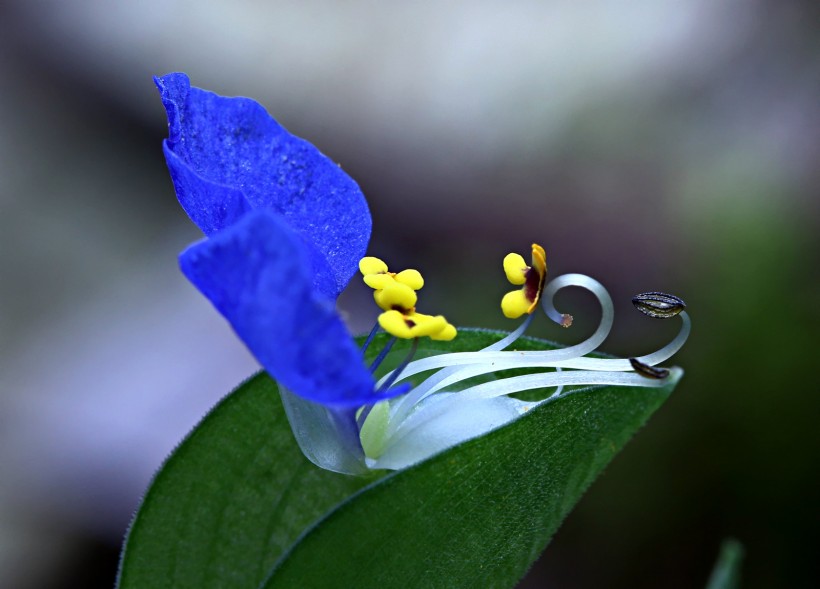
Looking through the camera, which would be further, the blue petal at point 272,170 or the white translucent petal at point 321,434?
the blue petal at point 272,170

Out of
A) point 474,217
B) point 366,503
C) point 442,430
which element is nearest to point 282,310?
point 366,503

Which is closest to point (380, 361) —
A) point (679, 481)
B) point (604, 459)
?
point (604, 459)

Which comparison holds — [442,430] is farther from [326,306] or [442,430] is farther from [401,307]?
[326,306]

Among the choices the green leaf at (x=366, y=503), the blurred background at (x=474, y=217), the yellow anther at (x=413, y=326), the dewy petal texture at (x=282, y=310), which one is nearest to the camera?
the dewy petal texture at (x=282, y=310)

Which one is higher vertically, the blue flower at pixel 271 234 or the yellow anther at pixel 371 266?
the blue flower at pixel 271 234

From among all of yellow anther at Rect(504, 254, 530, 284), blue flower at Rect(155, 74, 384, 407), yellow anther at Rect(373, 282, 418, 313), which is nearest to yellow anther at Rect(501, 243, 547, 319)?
yellow anther at Rect(504, 254, 530, 284)

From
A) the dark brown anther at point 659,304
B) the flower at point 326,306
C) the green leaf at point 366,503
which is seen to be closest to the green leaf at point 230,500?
the green leaf at point 366,503

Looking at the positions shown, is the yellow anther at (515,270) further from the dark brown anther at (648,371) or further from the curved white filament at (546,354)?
the dark brown anther at (648,371)
